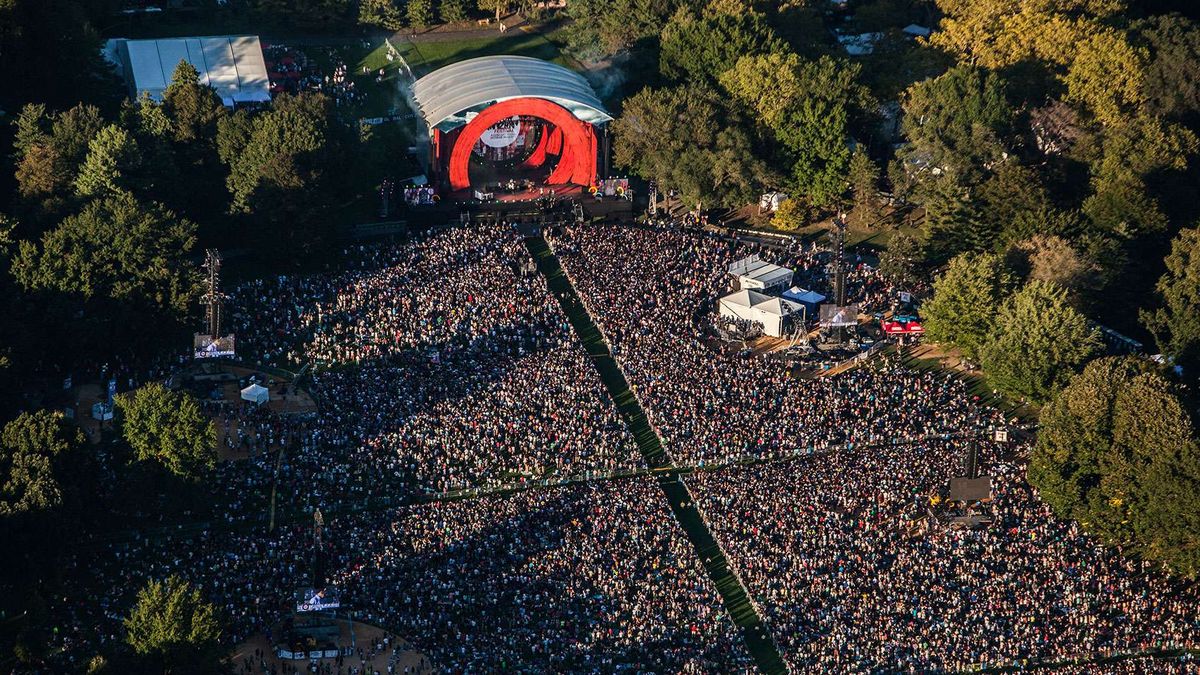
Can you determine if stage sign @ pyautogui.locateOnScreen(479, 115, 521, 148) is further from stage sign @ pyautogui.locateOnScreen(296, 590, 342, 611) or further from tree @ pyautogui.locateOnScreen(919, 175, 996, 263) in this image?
stage sign @ pyautogui.locateOnScreen(296, 590, 342, 611)

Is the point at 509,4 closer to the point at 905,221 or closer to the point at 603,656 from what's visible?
the point at 905,221

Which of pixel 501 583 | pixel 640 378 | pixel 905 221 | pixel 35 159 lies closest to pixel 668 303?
pixel 640 378

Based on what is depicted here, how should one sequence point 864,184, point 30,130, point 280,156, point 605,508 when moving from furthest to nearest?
point 864,184 < point 30,130 < point 280,156 < point 605,508

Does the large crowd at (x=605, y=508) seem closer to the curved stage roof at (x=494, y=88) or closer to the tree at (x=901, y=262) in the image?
the tree at (x=901, y=262)

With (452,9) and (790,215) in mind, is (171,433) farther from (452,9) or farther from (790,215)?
(452,9)

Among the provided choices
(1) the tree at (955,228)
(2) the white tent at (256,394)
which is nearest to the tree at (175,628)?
(2) the white tent at (256,394)

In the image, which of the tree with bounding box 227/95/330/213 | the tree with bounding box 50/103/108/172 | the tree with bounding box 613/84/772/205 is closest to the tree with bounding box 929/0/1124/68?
the tree with bounding box 613/84/772/205

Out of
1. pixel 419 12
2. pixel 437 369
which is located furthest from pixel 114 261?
pixel 419 12
